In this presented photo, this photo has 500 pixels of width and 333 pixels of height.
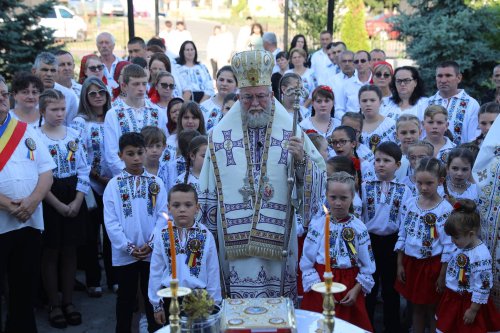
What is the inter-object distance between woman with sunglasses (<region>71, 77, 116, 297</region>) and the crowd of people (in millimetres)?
15

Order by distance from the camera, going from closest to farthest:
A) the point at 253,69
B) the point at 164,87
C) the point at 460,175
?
the point at 253,69 → the point at 460,175 → the point at 164,87

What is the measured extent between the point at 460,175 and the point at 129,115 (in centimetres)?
346

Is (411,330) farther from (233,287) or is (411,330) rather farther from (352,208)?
(233,287)

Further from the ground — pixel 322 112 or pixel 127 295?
pixel 322 112

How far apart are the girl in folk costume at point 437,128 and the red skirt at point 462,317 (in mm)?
1936

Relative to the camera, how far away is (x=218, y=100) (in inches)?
353

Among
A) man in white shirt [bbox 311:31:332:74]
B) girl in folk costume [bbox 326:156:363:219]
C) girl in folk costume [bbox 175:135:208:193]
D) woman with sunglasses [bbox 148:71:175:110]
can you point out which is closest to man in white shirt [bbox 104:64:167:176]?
woman with sunglasses [bbox 148:71:175:110]

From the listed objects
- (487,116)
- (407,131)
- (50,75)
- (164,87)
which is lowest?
(407,131)

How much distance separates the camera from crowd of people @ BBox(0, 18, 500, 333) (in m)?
5.06

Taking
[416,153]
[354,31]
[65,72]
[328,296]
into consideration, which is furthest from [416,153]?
[354,31]

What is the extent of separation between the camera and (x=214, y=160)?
5121 mm

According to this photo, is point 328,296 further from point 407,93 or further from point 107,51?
point 107,51

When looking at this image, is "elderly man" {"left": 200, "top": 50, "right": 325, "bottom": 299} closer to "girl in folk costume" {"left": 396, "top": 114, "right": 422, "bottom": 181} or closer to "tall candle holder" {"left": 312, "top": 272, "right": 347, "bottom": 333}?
"tall candle holder" {"left": 312, "top": 272, "right": 347, "bottom": 333}

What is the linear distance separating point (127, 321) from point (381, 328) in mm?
2388
